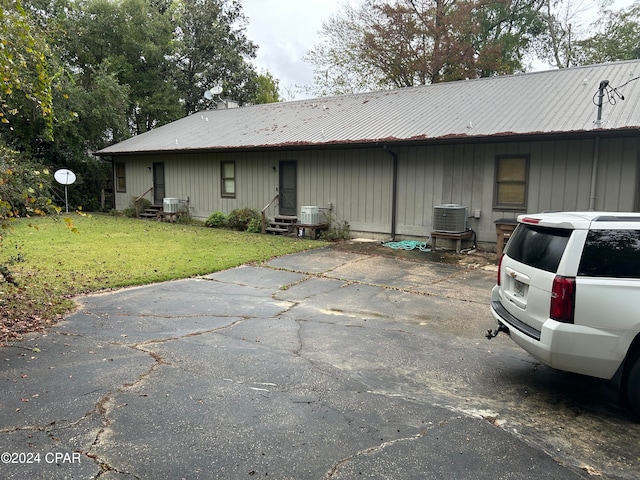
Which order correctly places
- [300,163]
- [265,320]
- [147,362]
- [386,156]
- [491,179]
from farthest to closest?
[300,163] → [386,156] → [491,179] → [265,320] → [147,362]

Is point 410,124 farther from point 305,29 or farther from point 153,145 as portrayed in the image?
point 305,29

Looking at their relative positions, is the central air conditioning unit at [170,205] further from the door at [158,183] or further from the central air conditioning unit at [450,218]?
the central air conditioning unit at [450,218]

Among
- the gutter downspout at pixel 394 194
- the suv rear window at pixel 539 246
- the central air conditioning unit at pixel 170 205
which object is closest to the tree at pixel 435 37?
the gutter downspout at pixel 394 194

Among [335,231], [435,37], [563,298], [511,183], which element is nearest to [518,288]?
[563,298]

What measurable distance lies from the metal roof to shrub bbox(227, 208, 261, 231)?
7.20 ft

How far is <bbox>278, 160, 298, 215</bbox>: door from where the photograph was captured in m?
14.6

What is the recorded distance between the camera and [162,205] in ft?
61.4

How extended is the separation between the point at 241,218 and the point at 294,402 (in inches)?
480

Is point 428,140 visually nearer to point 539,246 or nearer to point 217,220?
point 539,246

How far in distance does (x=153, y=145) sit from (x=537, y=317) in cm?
1788

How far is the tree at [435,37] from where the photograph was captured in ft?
77.9

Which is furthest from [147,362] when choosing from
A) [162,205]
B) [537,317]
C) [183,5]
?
[183,5]

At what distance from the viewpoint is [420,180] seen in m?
11.9

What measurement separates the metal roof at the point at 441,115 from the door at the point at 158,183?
934mm
